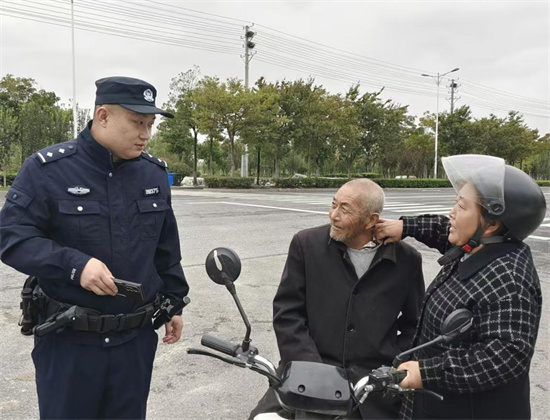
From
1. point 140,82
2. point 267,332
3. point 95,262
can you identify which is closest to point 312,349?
point 95,262

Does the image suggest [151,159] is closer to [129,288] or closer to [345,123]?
[129,288]

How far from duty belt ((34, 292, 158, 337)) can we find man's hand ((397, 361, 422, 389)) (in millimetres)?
1113

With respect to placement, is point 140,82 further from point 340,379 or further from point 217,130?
point 217,130

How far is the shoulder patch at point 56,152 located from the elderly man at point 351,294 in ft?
3.62

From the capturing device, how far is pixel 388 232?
2299 mm

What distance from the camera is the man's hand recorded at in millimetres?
1650

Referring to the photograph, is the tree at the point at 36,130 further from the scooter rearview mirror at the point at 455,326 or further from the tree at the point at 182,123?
the scooter rearview mirror at the point at 455,326

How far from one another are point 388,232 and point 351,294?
0.35 m

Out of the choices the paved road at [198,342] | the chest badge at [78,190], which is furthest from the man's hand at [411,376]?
the paved road at [198,342]

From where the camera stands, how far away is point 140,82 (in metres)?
2.14

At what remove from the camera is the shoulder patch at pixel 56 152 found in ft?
6.59

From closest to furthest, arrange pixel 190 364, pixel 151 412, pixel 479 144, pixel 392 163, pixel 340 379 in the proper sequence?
pixel 340 379
pixel 151 412
pixel 190 364
pixel 479 144
pixel 392 163

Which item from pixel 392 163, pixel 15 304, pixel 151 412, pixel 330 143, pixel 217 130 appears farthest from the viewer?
pixel 392 163

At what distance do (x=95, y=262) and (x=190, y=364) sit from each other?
217cm
